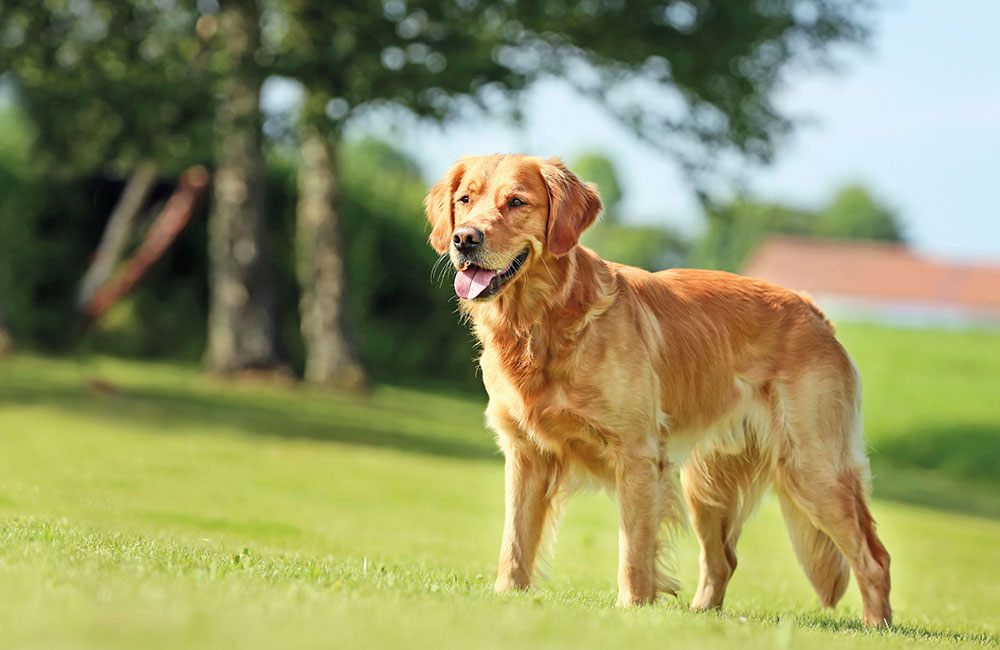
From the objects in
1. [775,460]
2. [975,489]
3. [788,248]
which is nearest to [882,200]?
[788,248]

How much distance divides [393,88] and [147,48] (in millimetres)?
4882

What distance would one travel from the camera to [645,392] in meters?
6.24

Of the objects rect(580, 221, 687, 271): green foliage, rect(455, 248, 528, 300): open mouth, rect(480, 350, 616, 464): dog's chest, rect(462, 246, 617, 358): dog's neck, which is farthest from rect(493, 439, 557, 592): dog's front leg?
rect(580, 221, 687, 271): green foliage

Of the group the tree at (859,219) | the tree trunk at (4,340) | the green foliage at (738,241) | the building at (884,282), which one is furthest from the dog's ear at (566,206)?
the tree at (859,219)

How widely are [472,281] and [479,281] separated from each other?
0.11 ft

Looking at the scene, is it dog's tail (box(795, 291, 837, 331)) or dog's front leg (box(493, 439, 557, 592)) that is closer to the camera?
dog's front leg (box(493, 439, 557, 592))

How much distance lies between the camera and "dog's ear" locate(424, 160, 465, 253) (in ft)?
21.6

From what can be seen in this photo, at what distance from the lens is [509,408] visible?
625 centimetres

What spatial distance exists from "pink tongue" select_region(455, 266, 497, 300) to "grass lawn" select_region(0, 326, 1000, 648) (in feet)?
4.68

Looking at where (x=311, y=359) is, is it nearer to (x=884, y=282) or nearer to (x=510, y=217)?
(x=510, y=217)

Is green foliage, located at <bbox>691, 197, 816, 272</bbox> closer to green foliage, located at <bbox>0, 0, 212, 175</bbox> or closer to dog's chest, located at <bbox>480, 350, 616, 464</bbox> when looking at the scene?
green foliage, located at <bbox>0, 0, 212, 175</bbox>

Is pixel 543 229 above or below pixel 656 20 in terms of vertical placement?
below

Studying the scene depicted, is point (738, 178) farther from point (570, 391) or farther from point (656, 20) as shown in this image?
point (570, 391)

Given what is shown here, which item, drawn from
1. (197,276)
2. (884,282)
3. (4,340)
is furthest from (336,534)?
(884,282)
